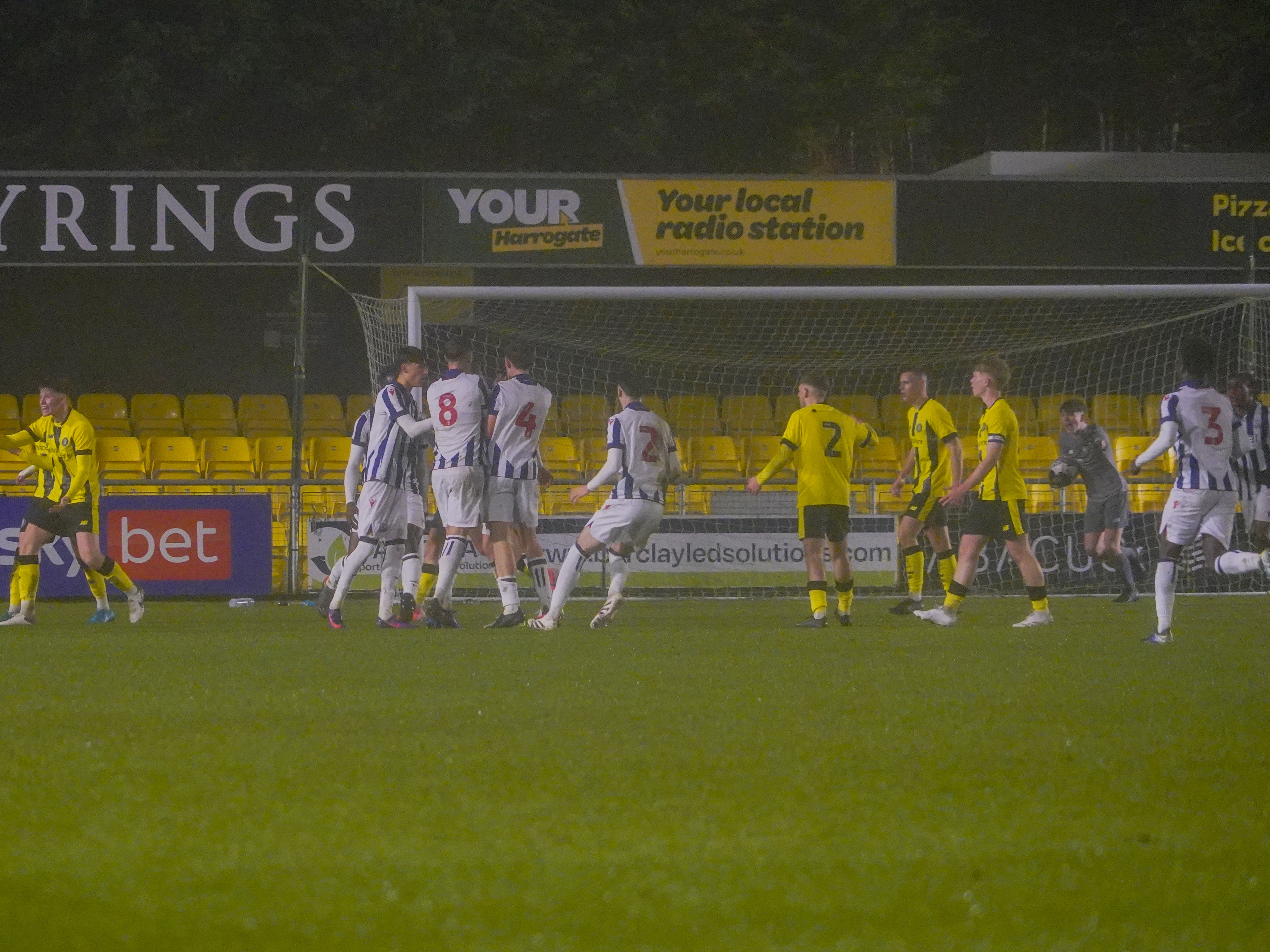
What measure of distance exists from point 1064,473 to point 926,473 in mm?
2782

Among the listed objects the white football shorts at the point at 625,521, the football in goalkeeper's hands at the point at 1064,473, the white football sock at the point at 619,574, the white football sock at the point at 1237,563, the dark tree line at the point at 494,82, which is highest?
the dark tree line at the point at 494,82

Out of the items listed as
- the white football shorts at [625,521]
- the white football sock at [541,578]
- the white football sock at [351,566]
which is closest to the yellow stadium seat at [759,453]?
the white football sock at [541,578]

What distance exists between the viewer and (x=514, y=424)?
11516mm

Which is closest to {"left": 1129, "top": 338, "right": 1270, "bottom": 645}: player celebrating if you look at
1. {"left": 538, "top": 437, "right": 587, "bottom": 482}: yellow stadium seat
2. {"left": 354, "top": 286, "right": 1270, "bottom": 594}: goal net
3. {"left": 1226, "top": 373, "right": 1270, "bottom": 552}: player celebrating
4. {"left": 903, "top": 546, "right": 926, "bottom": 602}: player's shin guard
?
{"left": 1226, "top": 373, "right": 1270, "bottom": 552}: player celebrating

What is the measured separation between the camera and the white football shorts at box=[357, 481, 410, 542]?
11.1 m

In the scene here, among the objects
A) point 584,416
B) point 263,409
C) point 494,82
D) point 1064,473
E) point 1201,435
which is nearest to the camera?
point 1201,435

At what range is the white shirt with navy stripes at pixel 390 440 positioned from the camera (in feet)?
36.8

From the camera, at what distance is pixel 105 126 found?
Answer: 880 inches

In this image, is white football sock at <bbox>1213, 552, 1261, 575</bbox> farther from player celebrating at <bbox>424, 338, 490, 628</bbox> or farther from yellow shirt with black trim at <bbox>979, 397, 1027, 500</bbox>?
player celebrating at <bbox>424, 338, 490, 628</bbox>

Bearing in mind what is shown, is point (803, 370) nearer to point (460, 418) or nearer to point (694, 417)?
point (694, 417)

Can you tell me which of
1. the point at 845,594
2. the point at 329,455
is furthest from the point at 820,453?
the point at 329,455

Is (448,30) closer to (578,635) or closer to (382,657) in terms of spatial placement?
(578,635)

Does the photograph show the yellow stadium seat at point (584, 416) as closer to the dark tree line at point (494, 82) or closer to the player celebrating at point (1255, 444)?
the dark tree line at point (494, 82)

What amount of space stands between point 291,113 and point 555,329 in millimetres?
5926
